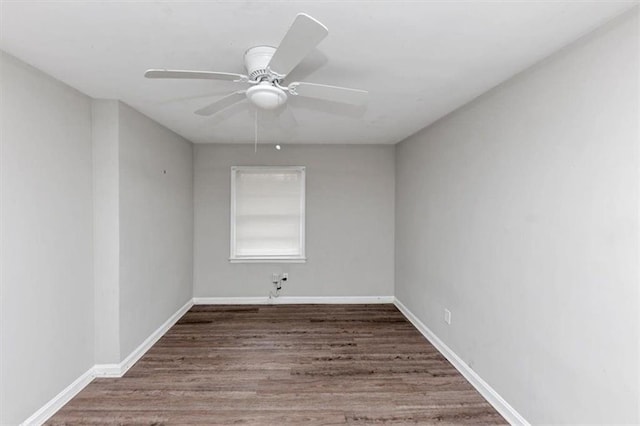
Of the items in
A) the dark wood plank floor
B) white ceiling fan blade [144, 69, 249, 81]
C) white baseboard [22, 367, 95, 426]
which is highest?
white ceiling fan blade [144, 69, 249, 81]

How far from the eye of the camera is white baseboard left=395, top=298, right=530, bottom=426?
218 cm

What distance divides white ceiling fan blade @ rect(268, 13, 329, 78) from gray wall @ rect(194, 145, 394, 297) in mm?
3079

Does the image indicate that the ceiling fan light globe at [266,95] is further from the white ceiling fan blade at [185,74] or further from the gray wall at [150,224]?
the gray wall at [150,224]

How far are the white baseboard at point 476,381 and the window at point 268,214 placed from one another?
77.9 inches

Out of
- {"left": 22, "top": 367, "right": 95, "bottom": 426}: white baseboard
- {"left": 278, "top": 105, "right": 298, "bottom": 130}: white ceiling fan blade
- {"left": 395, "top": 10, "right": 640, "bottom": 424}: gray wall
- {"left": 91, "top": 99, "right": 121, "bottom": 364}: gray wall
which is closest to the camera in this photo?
{"left": 395, "top": 10, "right": 640, "bottom": 424}: gray wall

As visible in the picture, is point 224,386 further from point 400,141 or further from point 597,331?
point 400,141

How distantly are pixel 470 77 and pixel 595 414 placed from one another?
2.07 metres

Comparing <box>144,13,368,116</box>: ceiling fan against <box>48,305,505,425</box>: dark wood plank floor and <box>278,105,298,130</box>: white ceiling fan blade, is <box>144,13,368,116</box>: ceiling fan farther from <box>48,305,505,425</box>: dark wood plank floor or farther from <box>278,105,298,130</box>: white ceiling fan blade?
<box>48,305,505,425</box>: dark wood plank floor

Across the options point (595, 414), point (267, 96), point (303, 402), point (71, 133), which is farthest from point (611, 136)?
point (71, 133)

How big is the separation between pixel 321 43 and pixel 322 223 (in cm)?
314

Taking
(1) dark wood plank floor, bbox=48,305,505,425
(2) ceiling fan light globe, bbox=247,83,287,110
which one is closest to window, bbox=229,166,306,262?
(1) dark wood plank floor, bbox=48,305,505,425

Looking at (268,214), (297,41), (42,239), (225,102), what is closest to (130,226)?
(42,239)

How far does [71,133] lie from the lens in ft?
8.00

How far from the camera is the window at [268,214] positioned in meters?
4.66
